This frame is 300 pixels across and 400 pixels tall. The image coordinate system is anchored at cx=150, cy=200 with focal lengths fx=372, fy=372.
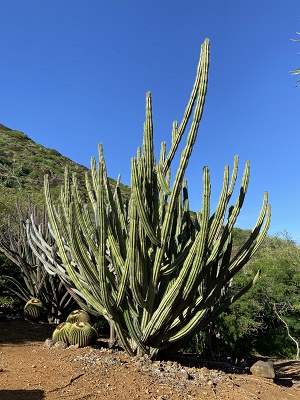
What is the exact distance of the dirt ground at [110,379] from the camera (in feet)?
12.0

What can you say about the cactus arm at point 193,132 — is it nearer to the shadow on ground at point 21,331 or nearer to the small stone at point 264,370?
the small stone at point 264,370

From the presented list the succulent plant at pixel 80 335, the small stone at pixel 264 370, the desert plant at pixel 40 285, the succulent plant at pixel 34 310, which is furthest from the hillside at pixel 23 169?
the small stone at pixel 264 370

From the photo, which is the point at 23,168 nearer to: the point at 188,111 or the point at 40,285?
the point at 40,285

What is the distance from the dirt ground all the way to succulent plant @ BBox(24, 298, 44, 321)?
2.08 metres

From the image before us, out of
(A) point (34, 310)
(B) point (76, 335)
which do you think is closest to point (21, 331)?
(A) point (34, 310)

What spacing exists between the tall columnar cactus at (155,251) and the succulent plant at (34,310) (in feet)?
9.29

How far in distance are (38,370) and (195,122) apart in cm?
336

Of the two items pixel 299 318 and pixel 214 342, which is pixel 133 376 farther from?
pixel 299 318

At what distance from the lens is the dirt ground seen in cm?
364

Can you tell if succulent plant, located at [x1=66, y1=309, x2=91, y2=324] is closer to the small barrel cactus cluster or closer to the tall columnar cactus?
the small barrel cactus cluster

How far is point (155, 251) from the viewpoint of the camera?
15.9 feet

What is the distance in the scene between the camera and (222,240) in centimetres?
504

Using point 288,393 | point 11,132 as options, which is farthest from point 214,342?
point 11,132

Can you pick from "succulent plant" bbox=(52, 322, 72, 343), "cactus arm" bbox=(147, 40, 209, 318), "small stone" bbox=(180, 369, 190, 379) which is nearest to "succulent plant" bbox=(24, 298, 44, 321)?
"succulent plant" bbox=(52, 322, 72, 343)
